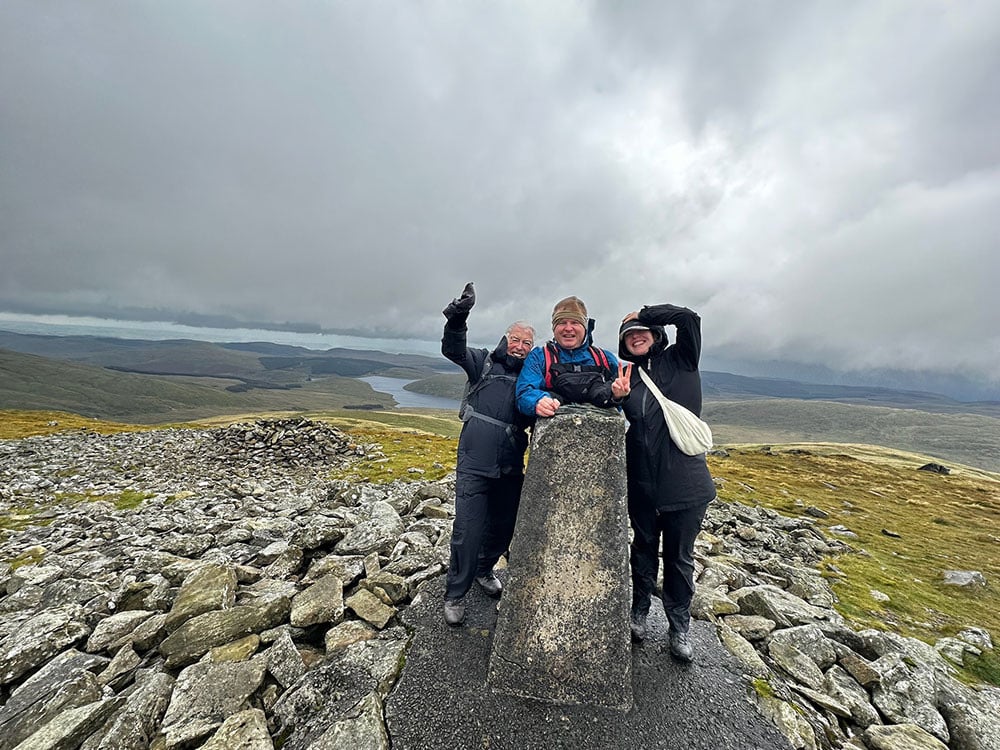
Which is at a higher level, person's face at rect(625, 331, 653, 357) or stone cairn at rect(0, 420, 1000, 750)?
person's face at rect(625, 331, 653, 357)

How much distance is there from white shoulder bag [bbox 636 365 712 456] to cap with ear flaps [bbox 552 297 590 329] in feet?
3.96

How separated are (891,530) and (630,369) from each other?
22472 mm

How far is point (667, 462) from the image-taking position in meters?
5.12

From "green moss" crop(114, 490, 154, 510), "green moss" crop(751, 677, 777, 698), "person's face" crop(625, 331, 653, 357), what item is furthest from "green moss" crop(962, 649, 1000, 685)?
"green moss" crop(114, 490, 154, 510)

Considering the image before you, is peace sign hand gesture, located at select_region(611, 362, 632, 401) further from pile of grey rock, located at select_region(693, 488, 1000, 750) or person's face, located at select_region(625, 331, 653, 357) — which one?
pile of grey rock, located at select_region(693, 488, 1000, 750)

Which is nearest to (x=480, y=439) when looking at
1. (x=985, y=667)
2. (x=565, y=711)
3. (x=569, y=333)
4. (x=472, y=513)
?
(x=472, y=513)

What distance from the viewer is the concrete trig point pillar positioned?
4758mm

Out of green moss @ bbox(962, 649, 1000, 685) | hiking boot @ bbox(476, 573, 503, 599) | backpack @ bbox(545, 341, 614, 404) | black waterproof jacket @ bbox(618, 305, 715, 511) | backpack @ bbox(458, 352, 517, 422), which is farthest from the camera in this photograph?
green moss @ bbox(962, 649, 1000, 685)

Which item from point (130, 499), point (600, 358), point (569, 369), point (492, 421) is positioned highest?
point (600, 358)

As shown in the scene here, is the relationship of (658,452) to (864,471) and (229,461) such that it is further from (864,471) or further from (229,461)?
(864,471)

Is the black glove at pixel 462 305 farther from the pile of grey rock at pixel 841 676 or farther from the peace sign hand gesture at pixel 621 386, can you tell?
the pile of grey rock at pixel 841 676

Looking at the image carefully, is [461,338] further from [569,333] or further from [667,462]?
[667,462]

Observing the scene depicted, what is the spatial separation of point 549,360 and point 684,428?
179 cm

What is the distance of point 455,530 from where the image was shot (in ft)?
18.9
